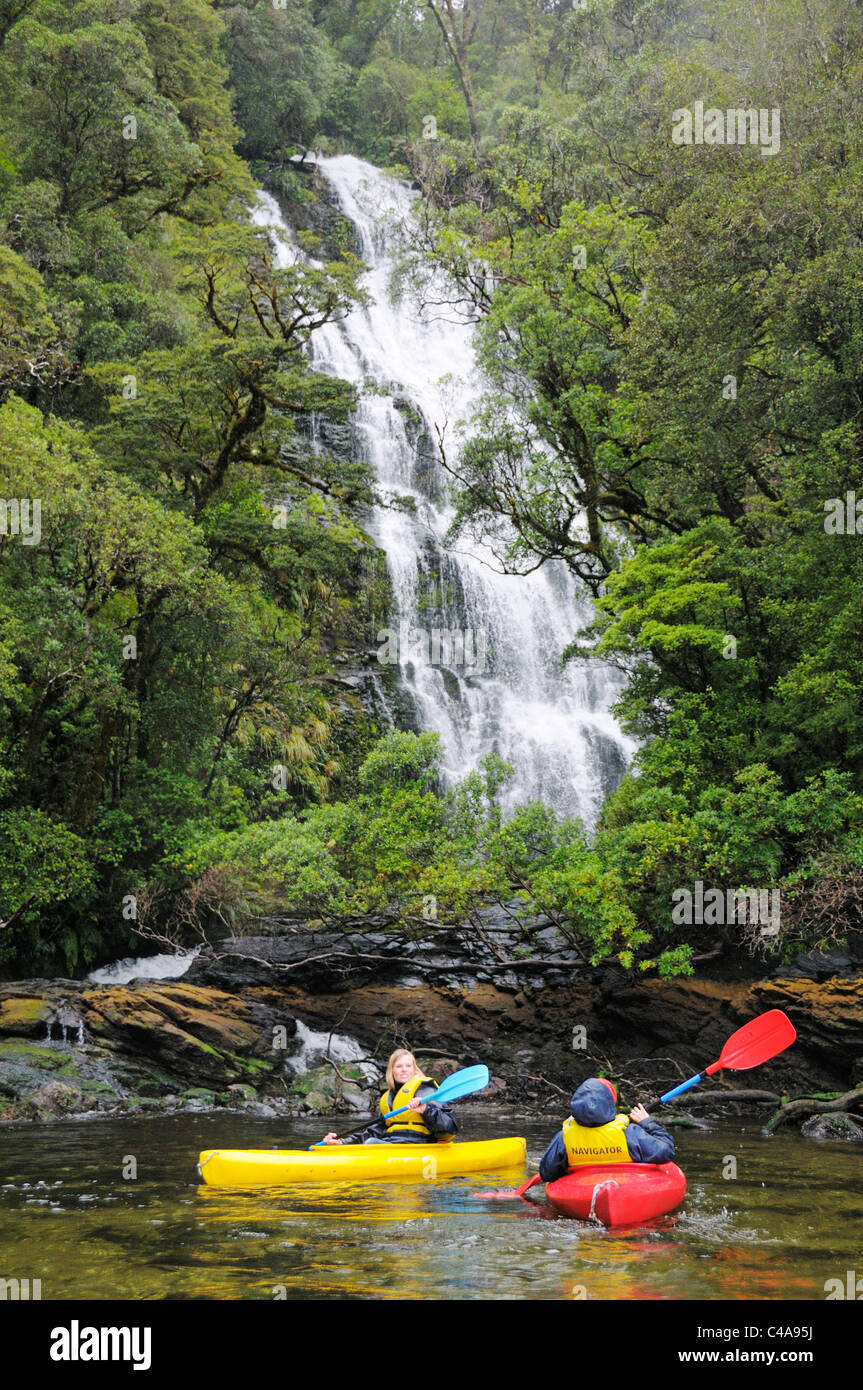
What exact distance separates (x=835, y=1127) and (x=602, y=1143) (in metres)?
5.11

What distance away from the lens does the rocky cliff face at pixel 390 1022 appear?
39.1ft

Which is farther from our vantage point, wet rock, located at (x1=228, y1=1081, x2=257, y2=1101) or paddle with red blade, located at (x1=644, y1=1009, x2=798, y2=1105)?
wet rock, located at (x1=228, y1=1081, x2=257, y2=1101)

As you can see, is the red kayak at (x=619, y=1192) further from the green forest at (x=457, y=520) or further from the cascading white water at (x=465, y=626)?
the cascading white water at (x=465, y=626)

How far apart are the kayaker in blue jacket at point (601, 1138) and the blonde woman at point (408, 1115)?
66.9 inches

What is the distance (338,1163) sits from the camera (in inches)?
291

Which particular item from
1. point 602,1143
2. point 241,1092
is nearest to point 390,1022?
point 241,1092

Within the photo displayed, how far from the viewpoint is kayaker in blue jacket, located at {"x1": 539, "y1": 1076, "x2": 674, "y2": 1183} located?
21.0 feet

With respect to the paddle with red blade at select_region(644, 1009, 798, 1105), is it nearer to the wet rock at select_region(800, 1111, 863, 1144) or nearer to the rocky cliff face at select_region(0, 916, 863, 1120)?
the wet rock at select_region(800, 1111, 863, 1144)

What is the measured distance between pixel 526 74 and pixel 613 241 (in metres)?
35.6

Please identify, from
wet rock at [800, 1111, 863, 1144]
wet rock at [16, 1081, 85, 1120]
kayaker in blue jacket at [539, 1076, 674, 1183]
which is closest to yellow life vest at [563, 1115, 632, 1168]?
kayaker in blue jacket at [539, 1076, 674, 1183]

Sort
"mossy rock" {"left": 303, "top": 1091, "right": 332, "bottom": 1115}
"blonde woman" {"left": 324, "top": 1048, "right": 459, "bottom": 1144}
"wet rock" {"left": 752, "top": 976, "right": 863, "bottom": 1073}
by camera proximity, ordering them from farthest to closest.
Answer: "mossy rock" {"left": 303, "top": 1091, "right": 332, "bottom": 1115} → "wet rock" {"left": 752, "top": 976, "right": 863, "bottom": 1073} → "blonde woman" {"left": 324, "top": 1048, "right": 459, "bottom": 1144}

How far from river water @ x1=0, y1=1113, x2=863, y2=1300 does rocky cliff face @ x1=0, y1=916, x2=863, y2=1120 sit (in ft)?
10.5

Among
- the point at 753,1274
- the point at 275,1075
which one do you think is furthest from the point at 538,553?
the point at 753,1274
